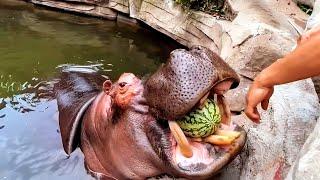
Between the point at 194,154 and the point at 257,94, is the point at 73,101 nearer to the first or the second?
the point at 194,154

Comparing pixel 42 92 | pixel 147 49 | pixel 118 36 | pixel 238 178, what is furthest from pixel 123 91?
pixel 118 36

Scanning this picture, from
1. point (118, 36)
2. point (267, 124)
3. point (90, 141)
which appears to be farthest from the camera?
point (118, 36)

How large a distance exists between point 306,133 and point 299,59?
0.80m

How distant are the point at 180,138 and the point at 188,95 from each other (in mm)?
253

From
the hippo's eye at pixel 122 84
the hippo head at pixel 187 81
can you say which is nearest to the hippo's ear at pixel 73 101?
the hippo's eye at pixel 122 84

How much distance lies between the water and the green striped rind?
1134mm

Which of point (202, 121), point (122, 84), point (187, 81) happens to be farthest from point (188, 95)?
point (122, 84)

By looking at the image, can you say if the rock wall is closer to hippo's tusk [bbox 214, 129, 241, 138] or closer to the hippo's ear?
hippo's tusk [bbox 214, 129, 241, 138]

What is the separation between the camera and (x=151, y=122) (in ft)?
9.43

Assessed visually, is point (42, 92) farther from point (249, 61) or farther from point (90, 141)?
point (249, 61)

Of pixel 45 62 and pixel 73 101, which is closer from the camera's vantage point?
pixel 73 101

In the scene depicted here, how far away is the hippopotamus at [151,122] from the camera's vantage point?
2592 millimetres

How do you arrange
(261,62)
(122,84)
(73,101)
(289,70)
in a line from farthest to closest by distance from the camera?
(73,101)
(261,62)
(122,84)
(289,70)

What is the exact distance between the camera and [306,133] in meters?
2.79
